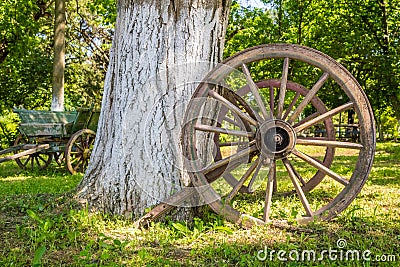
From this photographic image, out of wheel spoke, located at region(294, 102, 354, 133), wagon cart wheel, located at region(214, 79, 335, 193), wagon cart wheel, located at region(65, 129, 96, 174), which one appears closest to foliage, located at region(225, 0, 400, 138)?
wagon cart wheel, located at region(65, 129, 96, 174)

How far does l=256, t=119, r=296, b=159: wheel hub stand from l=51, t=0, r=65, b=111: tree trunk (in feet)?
33.4

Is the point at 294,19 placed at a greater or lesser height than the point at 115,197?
greater

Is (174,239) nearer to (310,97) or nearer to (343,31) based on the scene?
(310,97)

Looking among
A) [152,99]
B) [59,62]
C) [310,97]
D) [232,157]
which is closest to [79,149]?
[59,62]

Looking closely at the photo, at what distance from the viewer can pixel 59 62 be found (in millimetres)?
13227

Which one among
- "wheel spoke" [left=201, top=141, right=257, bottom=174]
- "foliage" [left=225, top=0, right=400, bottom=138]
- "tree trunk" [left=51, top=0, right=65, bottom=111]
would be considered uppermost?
"foliage" [left=225, top=0, right=400, bottom=138]

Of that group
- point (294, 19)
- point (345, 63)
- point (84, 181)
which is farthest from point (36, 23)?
point (84, 181)

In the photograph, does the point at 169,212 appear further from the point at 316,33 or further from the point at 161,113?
the point at 316,33

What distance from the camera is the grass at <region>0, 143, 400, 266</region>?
3166mm

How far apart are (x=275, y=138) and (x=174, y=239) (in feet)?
3.75

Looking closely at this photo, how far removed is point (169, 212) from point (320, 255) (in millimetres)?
1384

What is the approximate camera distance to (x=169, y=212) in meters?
4.06

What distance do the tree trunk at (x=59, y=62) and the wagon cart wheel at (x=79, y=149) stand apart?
3910 millimetres

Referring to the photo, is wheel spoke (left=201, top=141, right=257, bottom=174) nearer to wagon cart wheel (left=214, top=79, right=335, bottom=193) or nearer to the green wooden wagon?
wagon cart wheel (left=214, top=79, right=335, bottom=193)
